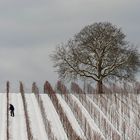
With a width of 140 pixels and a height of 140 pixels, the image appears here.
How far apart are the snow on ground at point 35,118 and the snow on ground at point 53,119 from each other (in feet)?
3.10

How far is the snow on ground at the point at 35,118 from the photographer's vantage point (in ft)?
170

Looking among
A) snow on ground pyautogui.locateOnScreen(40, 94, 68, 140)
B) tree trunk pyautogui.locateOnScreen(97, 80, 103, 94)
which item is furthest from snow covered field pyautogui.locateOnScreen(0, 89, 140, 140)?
tree trunk pyautogui.locateOnScreen(97, 80, 103, 94)

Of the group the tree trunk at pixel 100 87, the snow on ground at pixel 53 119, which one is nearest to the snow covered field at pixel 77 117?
the snow on ground at pixel 53 119

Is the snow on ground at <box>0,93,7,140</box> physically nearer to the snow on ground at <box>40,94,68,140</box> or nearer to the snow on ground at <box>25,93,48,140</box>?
the snow on ground at <box>25,93,48,140</box>

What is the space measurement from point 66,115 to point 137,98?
14653 millimetres

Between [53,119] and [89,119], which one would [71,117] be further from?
[53,119]

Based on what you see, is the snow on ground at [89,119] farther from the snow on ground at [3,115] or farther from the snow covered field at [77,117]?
the snow on ground at [3,115]

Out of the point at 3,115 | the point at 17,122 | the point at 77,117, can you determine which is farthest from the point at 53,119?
the point at 3,115

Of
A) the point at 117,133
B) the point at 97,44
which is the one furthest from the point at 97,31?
the point at 117,133

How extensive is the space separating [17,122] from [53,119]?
357 centimetres

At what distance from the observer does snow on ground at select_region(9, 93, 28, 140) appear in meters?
51.9

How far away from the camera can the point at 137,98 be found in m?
71.7

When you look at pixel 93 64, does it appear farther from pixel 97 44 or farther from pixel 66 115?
pixel 66 115

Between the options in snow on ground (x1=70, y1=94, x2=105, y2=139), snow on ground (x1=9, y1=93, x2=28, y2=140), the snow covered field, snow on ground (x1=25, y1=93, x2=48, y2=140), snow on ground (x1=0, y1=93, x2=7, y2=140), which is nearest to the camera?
snow on ground (x1=25, y1=93, x2=48, y2=140)
